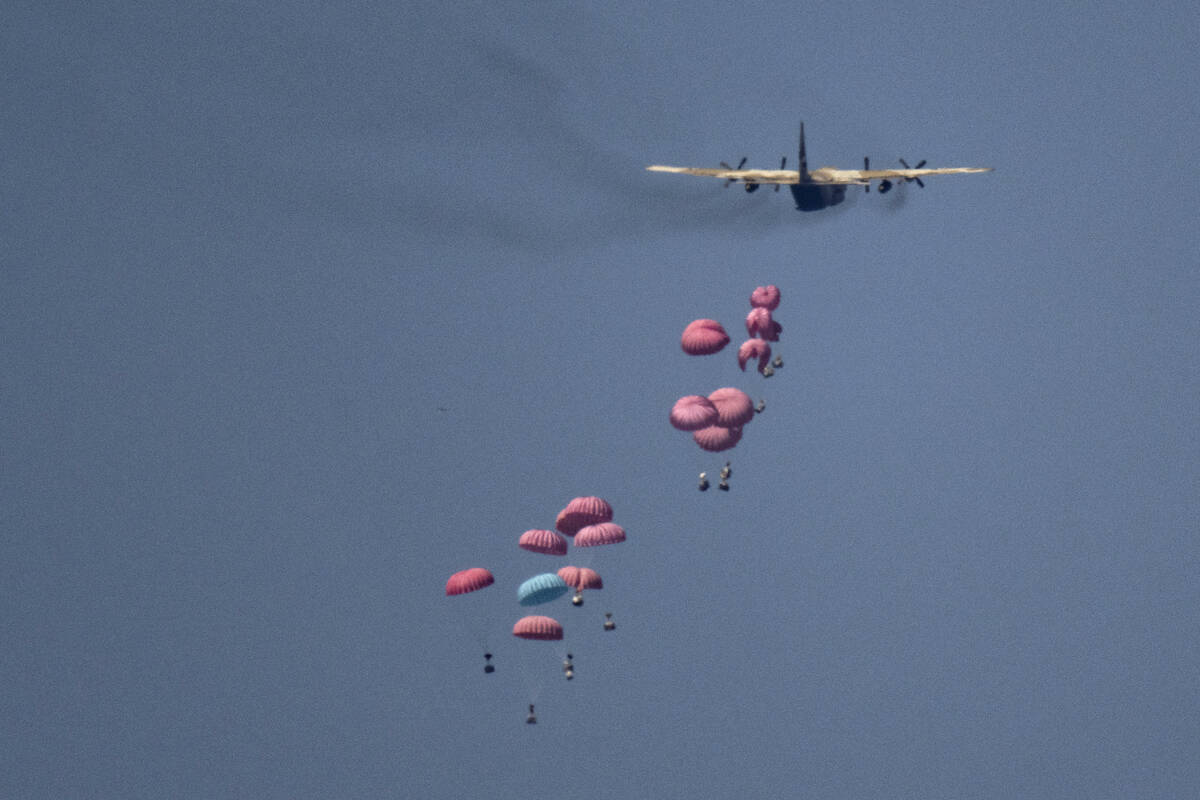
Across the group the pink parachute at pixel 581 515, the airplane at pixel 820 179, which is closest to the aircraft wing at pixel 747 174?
the airplane at pixel 820 179

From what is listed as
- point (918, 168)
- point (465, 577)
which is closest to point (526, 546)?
point (465, 577)

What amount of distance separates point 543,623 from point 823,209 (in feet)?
86.2

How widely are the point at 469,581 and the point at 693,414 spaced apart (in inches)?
579

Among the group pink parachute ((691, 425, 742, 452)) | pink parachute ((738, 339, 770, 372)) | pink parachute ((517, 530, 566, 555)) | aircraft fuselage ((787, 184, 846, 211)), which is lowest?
pink parachute ((517, 530, 566, 555))

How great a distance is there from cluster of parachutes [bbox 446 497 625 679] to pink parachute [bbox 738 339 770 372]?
1130 centimetres

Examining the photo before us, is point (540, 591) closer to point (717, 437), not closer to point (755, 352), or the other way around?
point (717, 437)

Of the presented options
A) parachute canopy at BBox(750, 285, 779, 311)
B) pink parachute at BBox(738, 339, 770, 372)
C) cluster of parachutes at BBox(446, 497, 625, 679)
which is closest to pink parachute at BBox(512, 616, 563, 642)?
cluster of parachutes at BBox(446, 497, 625, 679)

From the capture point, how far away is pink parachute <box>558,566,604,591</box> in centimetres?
9950

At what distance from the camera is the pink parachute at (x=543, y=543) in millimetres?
99375

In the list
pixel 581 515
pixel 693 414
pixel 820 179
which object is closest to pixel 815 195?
pixel 820 179

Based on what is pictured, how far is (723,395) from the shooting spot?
335 ft

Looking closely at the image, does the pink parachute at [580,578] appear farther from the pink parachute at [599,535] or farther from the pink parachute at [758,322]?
the pink parachute at [758,322]

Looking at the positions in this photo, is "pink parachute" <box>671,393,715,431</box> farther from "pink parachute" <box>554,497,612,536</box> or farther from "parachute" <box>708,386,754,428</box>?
"pink parachute" <box>554,497,612,536</box>

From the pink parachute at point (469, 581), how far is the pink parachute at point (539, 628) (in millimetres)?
2919
